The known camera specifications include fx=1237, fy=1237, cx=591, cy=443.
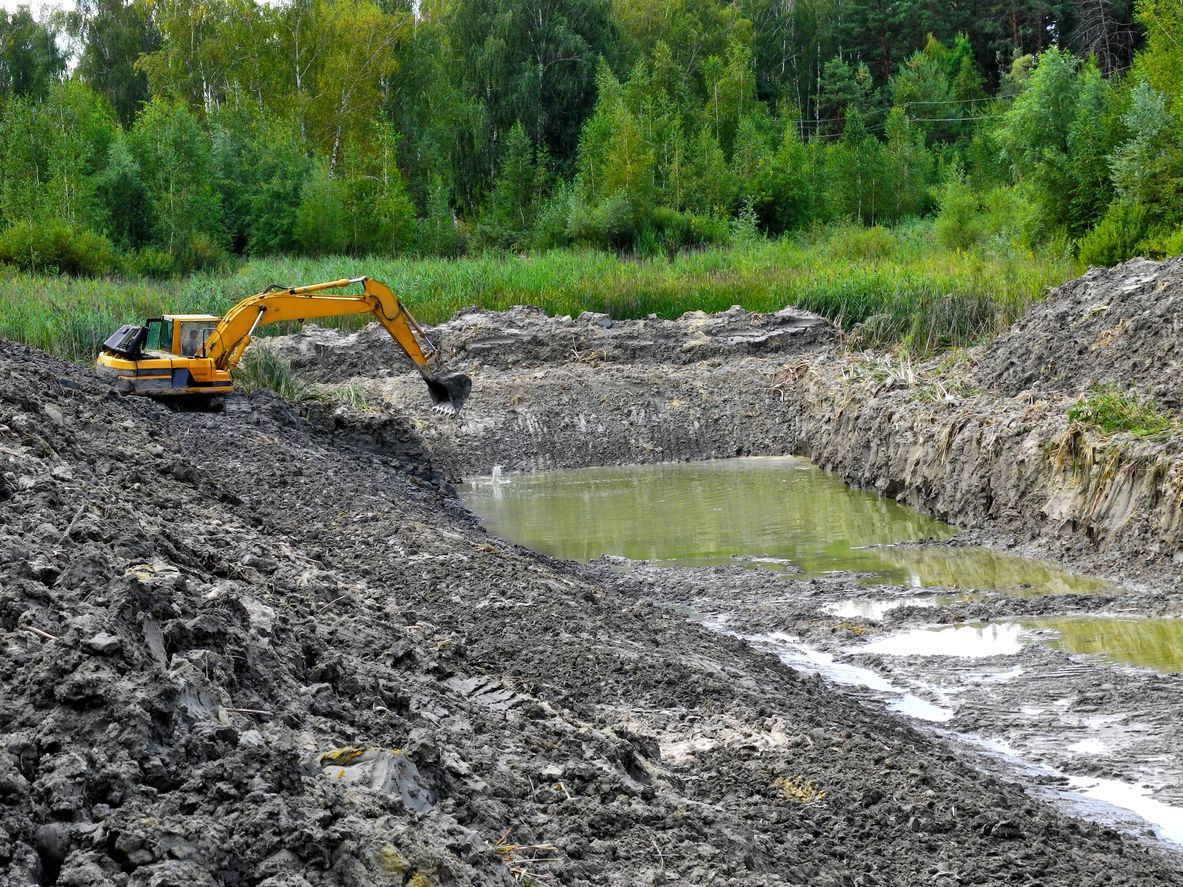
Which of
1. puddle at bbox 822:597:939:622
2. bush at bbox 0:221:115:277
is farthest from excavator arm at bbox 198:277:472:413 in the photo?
bush at bbox 0:221:115:277

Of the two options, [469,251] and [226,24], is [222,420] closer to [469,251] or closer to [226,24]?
[469,251]

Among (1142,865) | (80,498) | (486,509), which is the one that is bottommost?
(486,509)

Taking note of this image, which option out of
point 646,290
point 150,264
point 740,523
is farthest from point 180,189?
point 740,523

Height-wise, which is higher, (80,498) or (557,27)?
(557,27)

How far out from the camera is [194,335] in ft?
47.8

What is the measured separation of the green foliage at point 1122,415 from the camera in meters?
10.9

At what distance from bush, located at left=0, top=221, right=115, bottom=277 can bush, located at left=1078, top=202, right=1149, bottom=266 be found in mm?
24436

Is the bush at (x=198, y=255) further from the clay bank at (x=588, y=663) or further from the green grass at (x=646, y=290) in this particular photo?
the clay bank at (x=588, y=663)

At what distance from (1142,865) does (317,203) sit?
119 ft

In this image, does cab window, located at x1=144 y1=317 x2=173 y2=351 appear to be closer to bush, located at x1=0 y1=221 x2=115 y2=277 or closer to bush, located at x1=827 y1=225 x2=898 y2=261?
bush, located at x1=0 y1=221 x2=115 y2=277

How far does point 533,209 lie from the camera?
44625mm

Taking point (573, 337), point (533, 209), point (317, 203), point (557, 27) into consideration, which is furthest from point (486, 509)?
point (557, 27)

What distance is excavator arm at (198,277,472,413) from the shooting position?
14.1 meters

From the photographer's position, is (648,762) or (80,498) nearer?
(648,762)
